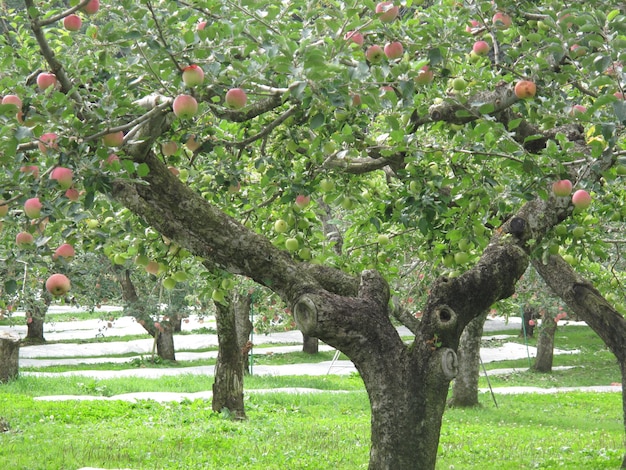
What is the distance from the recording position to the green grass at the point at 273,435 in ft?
24.4

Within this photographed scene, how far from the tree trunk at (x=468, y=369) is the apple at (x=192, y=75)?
34.3ft

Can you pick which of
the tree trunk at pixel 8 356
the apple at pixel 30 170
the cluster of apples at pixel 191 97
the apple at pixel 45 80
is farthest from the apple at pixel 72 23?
the tree trunk at pixel 8 356

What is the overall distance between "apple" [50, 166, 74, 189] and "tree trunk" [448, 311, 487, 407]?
34.6 feet

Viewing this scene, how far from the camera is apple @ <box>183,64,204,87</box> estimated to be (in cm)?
326

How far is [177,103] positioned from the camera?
Answer: 3.34 metres

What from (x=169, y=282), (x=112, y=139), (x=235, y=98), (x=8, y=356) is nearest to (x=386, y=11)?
(x=235, y=98)

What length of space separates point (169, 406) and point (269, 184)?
7.37 meters

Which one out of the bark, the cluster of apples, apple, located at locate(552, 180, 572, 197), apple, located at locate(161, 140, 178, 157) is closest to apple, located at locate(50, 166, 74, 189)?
the cluster of apples

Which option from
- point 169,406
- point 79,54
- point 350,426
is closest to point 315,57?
point 79,54

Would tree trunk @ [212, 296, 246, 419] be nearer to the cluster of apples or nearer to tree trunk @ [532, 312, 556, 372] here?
the cluster of apples

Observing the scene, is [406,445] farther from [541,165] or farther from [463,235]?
[541,165]

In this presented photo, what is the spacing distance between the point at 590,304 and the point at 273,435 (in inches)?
169

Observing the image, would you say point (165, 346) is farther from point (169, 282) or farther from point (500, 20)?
point (500, 20)

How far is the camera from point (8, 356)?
590 inches
